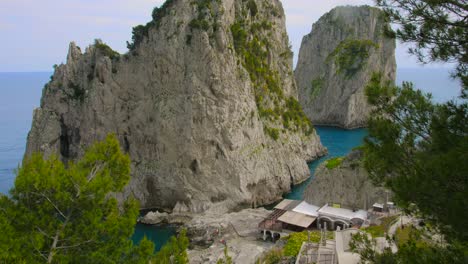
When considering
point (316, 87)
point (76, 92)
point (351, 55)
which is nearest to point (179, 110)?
point (76, 92)

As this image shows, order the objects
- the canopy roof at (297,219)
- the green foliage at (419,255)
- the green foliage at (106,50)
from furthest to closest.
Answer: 1. the green foliage at (106,50)
2. the canopy roof at (297,219)
3. the green foliage at (419,255)

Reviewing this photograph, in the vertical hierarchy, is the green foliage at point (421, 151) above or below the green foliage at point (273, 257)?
above

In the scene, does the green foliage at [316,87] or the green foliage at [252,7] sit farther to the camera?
the green foliage at [316,87]

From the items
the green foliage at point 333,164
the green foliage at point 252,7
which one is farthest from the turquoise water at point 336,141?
the green foliage at point 252,7

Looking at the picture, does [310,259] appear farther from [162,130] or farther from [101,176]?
[162,130]

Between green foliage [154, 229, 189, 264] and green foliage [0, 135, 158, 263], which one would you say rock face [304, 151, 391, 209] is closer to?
green foliage [154, 229, 189, 264]

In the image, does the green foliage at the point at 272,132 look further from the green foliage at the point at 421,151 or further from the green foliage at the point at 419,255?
the green foliage at the point at 419,255
